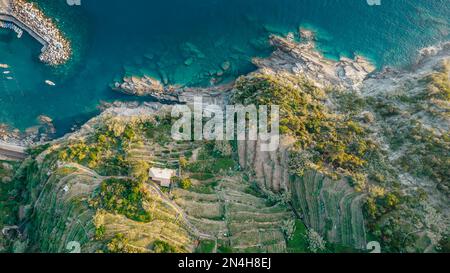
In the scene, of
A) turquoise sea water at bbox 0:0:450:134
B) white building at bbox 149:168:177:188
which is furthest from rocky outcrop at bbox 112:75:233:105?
white building at bbox 149:168:177:188

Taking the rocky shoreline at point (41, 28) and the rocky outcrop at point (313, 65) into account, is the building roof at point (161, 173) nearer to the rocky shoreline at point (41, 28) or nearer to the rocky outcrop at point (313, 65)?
the rocky outcrop at point (313, 65)

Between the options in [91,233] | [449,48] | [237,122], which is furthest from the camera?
[449,48]

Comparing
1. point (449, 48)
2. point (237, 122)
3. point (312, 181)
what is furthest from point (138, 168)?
point (449, 48)

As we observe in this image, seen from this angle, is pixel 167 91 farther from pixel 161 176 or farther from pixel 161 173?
pixel 161 176

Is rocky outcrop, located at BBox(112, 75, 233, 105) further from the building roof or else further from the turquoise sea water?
the building roof

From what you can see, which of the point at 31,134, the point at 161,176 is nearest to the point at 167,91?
the point at 161,176

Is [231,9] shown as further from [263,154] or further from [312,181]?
[312,181]

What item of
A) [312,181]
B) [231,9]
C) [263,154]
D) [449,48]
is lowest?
[312,181]
